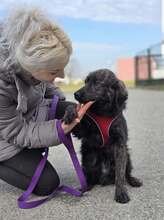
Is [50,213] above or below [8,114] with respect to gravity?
below

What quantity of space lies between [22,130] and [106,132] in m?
→ 0.69

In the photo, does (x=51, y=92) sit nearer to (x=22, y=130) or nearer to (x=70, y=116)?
(x=22, y=130)

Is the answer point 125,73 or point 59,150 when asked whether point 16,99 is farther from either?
point 125,73

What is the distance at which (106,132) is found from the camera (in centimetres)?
407

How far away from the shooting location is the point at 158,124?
8.23 metres

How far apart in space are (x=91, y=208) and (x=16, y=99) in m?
1.06

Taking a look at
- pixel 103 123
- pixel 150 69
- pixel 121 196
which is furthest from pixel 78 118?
pixel 150 69

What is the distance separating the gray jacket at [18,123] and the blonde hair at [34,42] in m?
0.19

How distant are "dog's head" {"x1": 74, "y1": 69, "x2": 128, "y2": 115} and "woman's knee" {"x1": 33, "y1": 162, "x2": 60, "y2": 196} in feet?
2.16

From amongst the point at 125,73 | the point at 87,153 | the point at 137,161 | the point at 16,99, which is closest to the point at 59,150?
the point at 137,161

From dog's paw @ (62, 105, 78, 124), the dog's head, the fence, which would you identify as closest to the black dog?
the dog's head

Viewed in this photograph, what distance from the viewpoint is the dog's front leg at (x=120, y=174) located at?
3.93 meters

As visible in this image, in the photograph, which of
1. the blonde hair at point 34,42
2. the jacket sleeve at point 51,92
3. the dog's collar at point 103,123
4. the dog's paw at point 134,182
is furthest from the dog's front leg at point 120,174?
the jacket sleeve at point 51,92

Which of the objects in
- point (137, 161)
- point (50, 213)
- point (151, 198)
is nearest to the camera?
point (50, 213)
